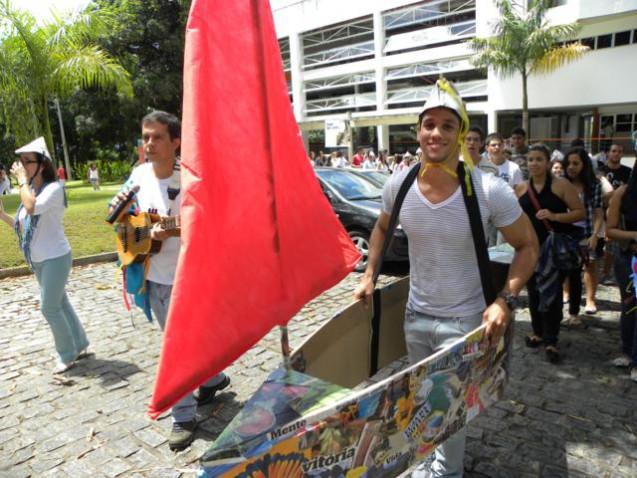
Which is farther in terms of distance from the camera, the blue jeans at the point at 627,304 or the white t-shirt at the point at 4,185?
the white t-shirt at the point at 4,185

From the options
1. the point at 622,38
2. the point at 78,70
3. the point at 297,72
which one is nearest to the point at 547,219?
the point at 78,70

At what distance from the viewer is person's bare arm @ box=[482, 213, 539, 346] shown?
232 centimetres

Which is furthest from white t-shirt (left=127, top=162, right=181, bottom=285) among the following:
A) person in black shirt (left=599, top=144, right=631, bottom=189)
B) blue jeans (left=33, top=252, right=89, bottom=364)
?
person in black shirt (left=599, top=144, right=631, bottom=189)

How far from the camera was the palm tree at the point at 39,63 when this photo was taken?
12.4m

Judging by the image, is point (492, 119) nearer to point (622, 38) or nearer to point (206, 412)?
point (622, 38)

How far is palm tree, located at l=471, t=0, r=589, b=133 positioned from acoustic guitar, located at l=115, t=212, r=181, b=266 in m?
23.8

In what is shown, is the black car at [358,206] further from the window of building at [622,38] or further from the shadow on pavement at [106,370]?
the window of building at [622,38]

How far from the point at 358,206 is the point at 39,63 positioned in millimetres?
9547

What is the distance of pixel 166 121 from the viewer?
340 centimetres

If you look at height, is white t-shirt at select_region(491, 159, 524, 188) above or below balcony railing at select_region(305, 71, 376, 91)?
below

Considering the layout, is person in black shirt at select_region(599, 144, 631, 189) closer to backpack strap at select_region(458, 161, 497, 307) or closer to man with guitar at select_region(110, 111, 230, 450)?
backpack strap at select_region(458, 161, 497, 307)

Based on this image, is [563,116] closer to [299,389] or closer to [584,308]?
[584,308]

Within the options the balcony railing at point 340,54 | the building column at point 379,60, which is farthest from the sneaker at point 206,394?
the balcony railing at point 340,54

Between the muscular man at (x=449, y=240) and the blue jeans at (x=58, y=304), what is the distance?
3.29 m
